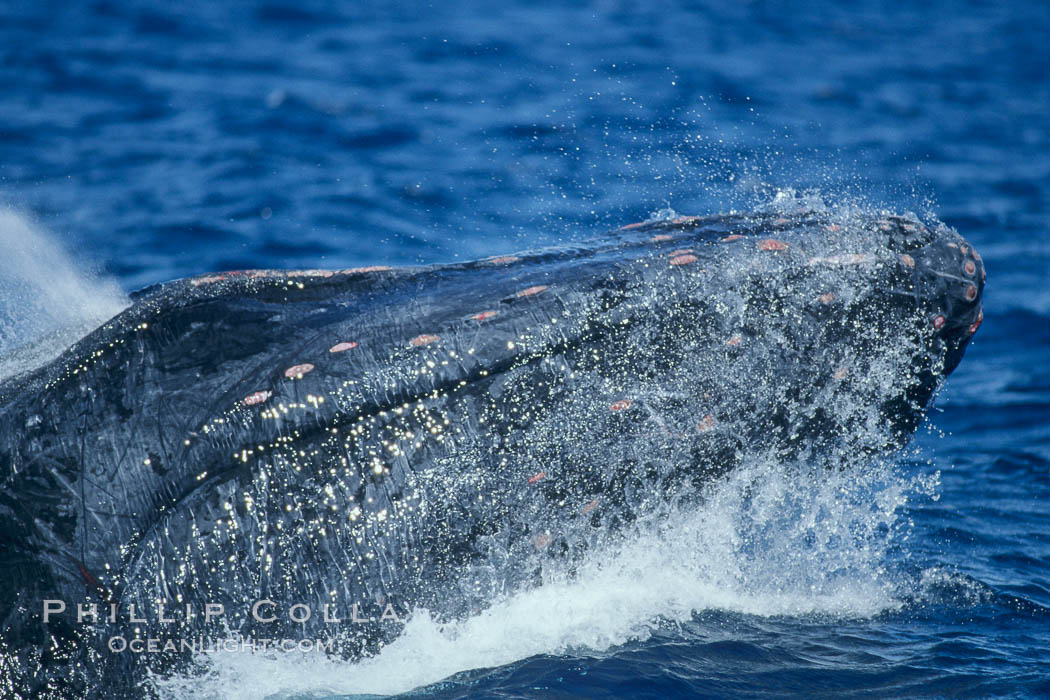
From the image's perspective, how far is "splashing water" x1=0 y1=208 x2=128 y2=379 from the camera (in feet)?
21.5

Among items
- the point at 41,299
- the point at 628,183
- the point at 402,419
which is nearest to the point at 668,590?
the point at 402,419

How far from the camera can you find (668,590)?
6598 mm

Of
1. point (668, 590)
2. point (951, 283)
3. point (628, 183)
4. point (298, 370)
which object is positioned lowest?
point (668, 590)

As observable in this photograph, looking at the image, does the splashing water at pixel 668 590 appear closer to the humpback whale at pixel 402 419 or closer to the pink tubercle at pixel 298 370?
the humpback whale at pixel 402 419

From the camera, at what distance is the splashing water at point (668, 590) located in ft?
18.5

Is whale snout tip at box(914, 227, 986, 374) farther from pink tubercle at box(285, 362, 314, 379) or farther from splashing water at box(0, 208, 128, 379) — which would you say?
splashing water at box(0, 208, 128, 379)

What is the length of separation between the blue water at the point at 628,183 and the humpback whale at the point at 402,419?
44cm

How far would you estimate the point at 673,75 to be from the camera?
57.3ft

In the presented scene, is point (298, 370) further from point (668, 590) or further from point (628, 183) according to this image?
point (628, 183)

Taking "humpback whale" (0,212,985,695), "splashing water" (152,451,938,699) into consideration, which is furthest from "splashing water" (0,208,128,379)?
"splashing water" (152,451,938,699)

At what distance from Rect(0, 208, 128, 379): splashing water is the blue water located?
8cm

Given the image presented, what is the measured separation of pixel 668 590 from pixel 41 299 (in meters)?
5.92

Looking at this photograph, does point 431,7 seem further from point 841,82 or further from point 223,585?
point 223,585

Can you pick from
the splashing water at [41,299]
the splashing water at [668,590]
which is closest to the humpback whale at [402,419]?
the splashing water at [668,590]
